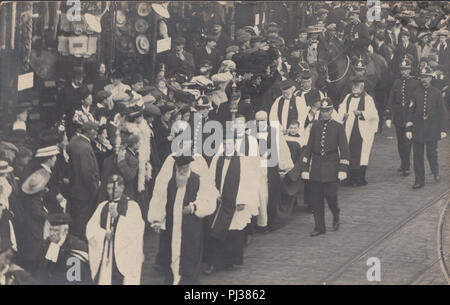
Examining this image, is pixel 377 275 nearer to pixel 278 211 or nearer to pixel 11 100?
pixel 278 211

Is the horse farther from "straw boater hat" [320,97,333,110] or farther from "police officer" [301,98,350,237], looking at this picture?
"police officer" [301,98,350,237]

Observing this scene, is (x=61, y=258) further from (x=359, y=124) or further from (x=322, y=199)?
(x=359, y=124)

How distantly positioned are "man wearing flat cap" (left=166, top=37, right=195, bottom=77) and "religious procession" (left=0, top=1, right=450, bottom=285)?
0.01 metres

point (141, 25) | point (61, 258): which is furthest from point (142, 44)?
point (61, 258)

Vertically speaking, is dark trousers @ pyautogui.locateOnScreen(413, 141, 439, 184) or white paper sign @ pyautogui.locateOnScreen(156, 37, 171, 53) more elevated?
white paper sign @ pyautogui.locateOnScreen(156, 37, 171, 53)

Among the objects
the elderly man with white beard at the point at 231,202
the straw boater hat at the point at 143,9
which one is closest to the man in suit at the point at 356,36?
the elderly man with white beard at the point at 231,202

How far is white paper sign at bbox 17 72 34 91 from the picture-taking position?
1446 cm

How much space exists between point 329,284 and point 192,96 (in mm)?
2962

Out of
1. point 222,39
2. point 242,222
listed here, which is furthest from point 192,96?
point 242,222

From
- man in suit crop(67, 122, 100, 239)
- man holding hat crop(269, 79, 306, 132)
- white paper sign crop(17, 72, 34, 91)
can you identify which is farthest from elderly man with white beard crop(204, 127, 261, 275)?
white paper sign crop(17, 72, 34, 91)

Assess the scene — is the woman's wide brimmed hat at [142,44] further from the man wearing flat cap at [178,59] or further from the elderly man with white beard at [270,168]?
the elderly man with white beard at [270,168]

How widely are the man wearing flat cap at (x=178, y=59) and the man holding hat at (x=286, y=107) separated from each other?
1.18 meters

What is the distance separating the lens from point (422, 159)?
14.8m

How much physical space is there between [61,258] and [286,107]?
3457mm
